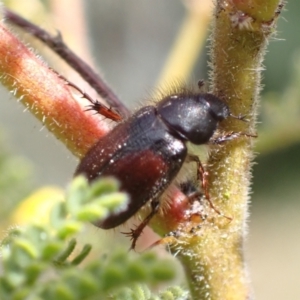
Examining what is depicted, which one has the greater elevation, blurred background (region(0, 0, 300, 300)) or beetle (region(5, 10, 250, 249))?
beetle (region(5, 10, 250, 249))

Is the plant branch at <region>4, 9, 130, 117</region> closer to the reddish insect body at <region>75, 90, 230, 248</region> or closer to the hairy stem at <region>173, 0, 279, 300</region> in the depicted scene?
the reddish insect body at <region>75, 90, 230, 248</region>

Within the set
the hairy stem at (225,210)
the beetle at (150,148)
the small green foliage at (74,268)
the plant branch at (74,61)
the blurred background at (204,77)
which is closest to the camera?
the small green foliage at (74,268)

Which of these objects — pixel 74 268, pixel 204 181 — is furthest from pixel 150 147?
pixel 74 268

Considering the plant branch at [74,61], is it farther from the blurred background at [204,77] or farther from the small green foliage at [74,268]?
the blurred background at [204,77]

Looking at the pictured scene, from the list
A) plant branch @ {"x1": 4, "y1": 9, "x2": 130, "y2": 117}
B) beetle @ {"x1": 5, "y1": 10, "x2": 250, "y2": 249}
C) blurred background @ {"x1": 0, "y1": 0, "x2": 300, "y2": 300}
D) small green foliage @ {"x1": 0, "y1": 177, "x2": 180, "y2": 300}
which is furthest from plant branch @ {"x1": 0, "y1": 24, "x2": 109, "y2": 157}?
blurred background @ {"x1": 0, "y1": 0, "x2": 300, "y2": 300}

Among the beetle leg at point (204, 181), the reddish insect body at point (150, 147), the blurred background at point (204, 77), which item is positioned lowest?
the blurred background at point (204, 77)

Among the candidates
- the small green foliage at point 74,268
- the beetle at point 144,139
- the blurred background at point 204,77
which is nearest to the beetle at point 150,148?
the beetle at point 144,139
